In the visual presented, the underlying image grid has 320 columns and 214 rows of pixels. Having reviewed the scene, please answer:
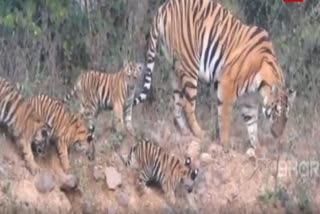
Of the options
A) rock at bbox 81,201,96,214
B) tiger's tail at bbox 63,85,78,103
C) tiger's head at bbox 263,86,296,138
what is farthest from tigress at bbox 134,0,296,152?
rock at bbox 81,201,96,214

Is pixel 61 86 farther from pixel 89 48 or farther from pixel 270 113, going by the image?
pixel 270 113

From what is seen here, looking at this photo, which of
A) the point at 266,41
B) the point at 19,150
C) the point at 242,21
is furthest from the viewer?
the point at 242,21

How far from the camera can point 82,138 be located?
9961mm

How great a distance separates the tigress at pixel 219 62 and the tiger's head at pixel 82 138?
1.59ft

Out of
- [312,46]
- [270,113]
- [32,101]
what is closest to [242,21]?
[312,46]

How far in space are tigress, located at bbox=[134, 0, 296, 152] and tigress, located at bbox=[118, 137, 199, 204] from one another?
15.7 inches

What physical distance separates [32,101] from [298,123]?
6.68 ft

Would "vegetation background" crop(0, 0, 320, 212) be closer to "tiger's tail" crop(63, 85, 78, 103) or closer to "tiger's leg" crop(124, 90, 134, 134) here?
"tiger's tail" crop(63, 85, 78, 103)

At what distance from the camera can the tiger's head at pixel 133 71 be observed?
10203mm

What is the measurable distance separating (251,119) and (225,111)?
26 cm

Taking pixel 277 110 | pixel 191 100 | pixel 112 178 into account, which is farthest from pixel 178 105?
pixel 112 178

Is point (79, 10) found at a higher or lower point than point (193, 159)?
higher

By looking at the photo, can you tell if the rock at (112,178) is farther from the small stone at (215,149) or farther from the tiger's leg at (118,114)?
the small stone at (215,149)

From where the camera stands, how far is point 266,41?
10453mm
